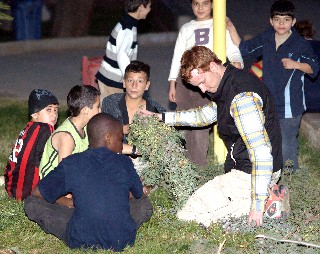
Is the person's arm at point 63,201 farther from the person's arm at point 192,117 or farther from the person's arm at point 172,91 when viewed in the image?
the person's arm at point 172,91

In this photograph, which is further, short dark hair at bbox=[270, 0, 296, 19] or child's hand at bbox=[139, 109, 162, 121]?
short dark hair at bbox=[270, 0, 296, 19]

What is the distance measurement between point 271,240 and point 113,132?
137cm

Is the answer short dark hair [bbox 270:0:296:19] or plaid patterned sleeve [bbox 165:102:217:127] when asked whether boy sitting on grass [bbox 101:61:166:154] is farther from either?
short dark hair [bbox 270:0:296:19]

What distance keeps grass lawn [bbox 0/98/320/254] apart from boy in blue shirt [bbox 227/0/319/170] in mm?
794

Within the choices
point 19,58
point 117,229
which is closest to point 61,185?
point 117,229

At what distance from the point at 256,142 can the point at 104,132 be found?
108 cm

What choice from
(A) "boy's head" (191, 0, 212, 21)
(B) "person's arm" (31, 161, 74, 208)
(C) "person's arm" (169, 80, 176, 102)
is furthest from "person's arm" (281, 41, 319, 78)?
(B) "person's arm" (31, 161, 74, 208)

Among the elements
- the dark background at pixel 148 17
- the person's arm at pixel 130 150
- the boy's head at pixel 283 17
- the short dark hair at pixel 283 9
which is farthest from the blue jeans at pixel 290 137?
the dark background at pixel 148 17

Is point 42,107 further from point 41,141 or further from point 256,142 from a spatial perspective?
point 256,142

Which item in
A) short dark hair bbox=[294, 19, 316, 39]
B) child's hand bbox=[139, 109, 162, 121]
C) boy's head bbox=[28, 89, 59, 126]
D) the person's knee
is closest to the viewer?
the person's knee

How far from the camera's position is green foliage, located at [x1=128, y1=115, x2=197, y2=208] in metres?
6.21

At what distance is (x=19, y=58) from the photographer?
15.2 metres

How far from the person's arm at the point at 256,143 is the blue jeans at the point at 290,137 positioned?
1.85 m

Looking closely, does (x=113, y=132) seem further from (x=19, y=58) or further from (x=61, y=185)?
(x=19, y=58)
